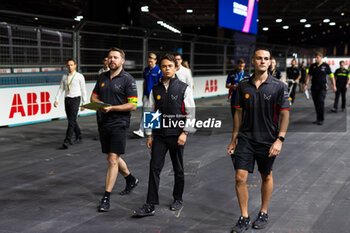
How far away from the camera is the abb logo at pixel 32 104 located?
1176cm

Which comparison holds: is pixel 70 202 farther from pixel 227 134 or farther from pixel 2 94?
pixel 2 94

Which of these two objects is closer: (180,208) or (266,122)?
(266,122)

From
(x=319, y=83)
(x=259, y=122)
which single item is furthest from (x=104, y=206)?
(x=319, y=83)

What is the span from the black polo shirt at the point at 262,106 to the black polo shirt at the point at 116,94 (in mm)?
1488

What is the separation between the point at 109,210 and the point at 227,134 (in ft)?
20.5

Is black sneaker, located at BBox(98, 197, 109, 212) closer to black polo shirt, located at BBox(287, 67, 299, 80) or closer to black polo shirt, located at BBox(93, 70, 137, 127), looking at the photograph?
black polo shirt, located at BBox(93, 70, 137, 127)

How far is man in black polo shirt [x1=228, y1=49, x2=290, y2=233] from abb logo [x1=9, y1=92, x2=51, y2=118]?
29.0 ft

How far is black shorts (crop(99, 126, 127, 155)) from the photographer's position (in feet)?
17.1

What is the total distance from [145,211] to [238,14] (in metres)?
19.4

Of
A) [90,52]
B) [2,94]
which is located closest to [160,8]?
[90,52]

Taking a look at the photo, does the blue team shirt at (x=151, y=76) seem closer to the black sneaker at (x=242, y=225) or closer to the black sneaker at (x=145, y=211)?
the black sneaker at (x=145, y=211)

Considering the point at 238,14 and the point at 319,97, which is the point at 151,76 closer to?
the point at 319,97

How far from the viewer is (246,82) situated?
14.6 feet

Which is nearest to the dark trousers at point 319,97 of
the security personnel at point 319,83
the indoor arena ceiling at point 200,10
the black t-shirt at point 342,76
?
the security personnel at point 319,83
